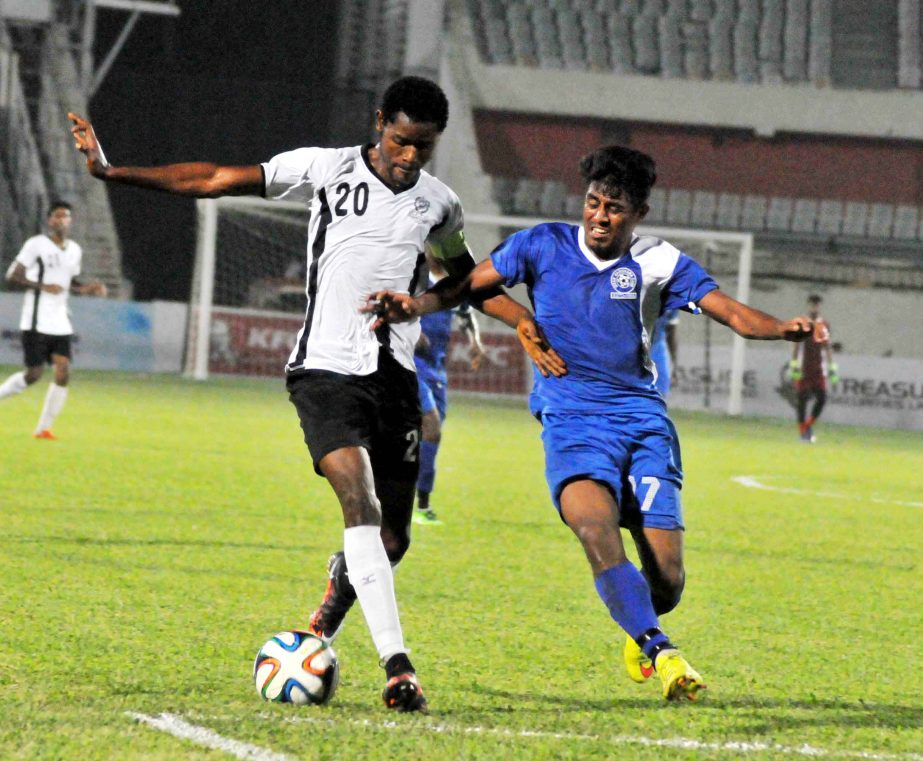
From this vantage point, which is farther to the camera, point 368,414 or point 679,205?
point 679,205

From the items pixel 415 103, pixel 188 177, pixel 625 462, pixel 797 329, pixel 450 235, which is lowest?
pixel 625 462

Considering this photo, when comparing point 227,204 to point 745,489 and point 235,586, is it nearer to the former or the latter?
point 745,489

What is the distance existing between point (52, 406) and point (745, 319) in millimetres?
10945

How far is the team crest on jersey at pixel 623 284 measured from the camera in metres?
5.35

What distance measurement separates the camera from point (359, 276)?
5.17m

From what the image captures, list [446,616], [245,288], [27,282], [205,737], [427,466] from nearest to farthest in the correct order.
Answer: [205,737] → [446,616] → [427,466] → [27,282] → [245,288]

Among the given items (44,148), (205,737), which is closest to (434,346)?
(205,737)

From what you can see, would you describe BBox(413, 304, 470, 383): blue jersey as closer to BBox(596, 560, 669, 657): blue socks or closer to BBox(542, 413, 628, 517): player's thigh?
BBox(542, 413, 628, 517): player's thigh

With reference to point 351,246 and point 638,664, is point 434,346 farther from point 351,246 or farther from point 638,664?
point 638,664

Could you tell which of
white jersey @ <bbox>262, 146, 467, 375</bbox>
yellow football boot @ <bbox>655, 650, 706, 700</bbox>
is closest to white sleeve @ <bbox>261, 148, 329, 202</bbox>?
white jersey @ <bbox>262, 146, 467, 375</bbox>

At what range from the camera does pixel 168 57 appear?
1463 inches

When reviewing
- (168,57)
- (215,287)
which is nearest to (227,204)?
(215,287)

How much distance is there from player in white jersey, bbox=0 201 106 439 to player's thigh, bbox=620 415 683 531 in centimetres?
1053

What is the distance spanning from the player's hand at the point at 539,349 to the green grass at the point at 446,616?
1091 millimetres
